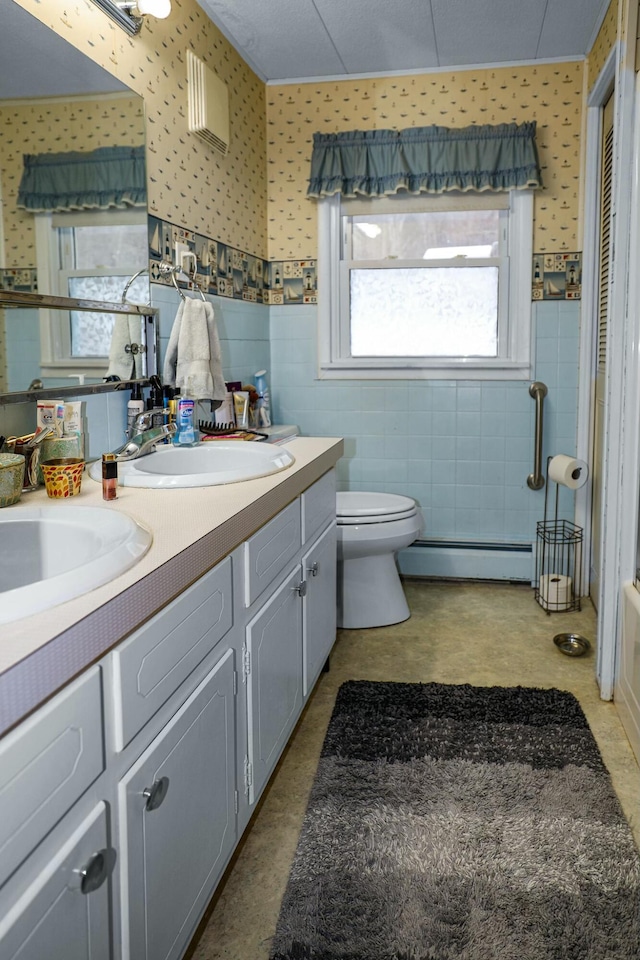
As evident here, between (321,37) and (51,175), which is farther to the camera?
(321,37)

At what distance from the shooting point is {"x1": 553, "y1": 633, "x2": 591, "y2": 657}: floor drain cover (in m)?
2.89

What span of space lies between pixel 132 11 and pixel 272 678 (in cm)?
180

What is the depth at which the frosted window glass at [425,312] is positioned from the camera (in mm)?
3666

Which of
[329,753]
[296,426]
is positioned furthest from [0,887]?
[296,426]

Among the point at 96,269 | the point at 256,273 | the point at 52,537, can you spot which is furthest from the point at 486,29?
the point at 52,537

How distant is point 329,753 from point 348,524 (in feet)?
3.43

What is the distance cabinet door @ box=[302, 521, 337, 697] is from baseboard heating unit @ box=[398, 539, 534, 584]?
123 cm

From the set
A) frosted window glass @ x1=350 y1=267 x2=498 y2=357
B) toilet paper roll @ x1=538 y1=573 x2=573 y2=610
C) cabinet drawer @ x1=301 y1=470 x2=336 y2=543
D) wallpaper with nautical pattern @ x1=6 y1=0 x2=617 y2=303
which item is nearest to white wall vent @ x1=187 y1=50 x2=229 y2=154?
wallpaper with nautical pattern @ x1=6 y1=0 x2=617 y2=303

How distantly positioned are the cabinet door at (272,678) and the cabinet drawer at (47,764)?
667 mm

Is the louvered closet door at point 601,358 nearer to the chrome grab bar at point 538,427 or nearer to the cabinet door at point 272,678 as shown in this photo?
the chrome grab bar at point 538,427

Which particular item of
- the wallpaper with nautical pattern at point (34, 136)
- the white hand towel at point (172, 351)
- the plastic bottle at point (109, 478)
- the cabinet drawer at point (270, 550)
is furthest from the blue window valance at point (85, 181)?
the cabinet drawer at point (270, 550)

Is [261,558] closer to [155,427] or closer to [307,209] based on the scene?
[155,427]

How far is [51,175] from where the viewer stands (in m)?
1.85

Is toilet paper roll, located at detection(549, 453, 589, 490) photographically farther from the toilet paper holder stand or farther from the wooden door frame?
the wooden door frame
